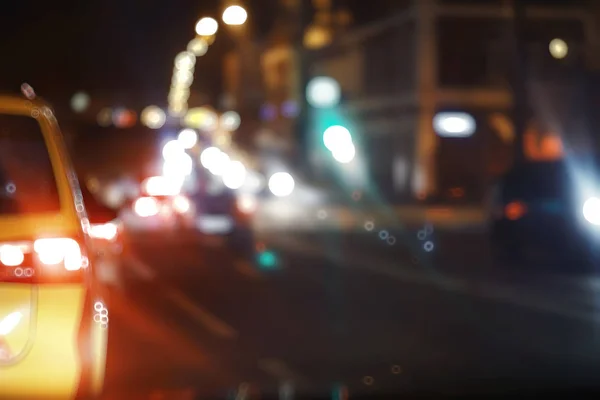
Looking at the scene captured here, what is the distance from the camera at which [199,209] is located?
913 inches

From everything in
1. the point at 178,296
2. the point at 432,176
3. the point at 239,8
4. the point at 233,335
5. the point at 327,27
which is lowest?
the point at 233,335

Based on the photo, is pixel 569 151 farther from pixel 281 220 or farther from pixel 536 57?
pixel 536 57

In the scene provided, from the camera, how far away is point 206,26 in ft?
97.8

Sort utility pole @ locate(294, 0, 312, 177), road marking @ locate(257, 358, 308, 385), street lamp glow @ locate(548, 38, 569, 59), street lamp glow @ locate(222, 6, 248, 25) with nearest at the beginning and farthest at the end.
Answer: road marking @ locate(257, 358, 308, 385) → street lamp glow @ locate(222, 6, 248, 25) → utility pole @ locate(294, 0, 312, 177) → street lamp glow @ locate(548, 38, 569, 59)

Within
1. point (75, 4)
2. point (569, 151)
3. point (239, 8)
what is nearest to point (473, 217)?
point (239, 8)


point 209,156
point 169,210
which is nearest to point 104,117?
point 209,156

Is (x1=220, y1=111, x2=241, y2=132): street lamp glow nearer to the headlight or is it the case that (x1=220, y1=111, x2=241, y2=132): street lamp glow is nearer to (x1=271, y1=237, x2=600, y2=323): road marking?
(x1=271, y1=237, x2=600, y2=323): road marking

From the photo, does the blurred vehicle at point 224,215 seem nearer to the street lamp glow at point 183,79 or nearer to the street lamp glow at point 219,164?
the street lamp glow at point 219,164

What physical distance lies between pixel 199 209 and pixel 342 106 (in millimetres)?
32885

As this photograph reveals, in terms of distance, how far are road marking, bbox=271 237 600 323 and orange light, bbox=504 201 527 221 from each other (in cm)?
214

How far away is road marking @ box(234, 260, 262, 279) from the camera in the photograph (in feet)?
Answer: 58.5

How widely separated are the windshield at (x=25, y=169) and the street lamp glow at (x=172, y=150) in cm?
2039

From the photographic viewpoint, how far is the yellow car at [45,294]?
198 inches

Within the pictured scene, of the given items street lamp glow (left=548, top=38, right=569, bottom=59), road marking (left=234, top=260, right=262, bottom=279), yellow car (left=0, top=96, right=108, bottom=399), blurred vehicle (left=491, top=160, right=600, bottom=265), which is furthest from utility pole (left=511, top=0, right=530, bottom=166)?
yellow car (left=0, top=96, right=108, bottom=399)
